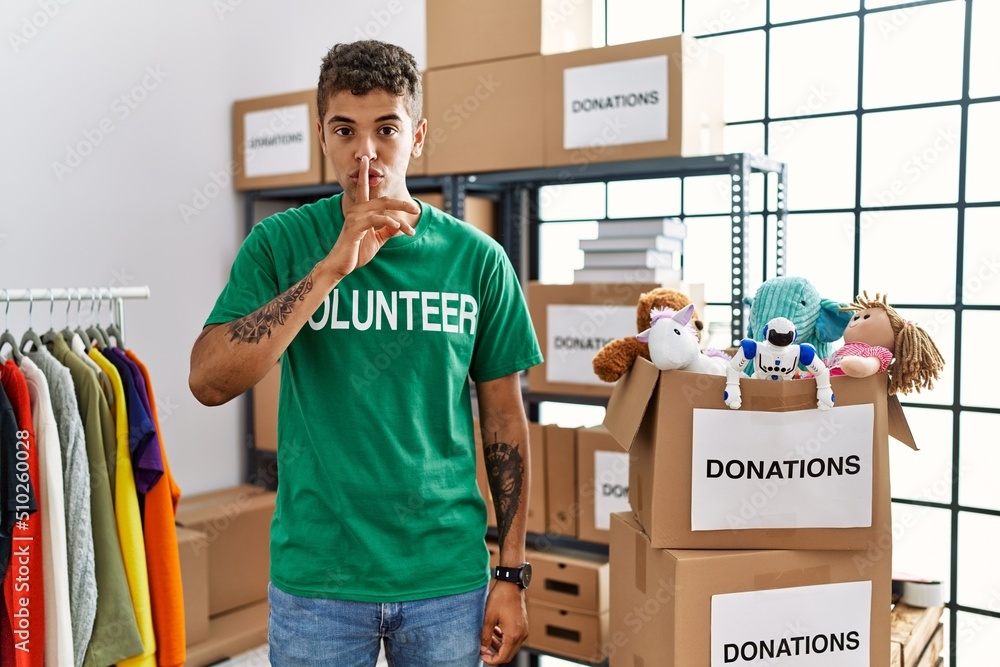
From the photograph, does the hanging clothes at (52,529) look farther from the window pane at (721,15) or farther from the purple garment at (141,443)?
the window pane at (721,15)

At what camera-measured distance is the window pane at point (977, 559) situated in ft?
7.95

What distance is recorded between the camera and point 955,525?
2469 millimetres

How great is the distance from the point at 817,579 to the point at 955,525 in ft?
4.41

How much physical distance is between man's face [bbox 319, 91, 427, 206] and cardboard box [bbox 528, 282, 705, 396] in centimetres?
110

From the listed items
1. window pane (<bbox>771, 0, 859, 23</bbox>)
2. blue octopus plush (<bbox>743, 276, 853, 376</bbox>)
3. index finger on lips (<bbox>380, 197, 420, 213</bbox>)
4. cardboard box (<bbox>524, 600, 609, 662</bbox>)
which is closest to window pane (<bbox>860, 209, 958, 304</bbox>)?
window pane (<bbox>771, 0, 859, 23</bbox>)

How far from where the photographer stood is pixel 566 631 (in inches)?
95.7

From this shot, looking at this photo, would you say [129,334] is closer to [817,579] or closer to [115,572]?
[115,572]

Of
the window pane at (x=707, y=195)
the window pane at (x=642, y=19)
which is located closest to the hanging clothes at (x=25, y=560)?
the window pane at (x=707, y=195)

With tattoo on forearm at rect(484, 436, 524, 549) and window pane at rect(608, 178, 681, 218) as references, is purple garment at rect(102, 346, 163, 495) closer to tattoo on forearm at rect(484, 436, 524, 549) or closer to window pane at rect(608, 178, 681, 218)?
tattoo on forearm at rect(484, 436, 524, 549)

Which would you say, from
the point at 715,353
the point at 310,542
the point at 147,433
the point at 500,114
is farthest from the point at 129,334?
the point at 715,353

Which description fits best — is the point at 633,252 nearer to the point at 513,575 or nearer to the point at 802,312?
the point at 802,312

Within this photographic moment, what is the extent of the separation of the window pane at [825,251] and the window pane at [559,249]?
0.71 metres

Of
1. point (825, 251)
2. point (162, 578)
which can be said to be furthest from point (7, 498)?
point (825, 251)

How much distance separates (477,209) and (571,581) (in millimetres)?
1242
